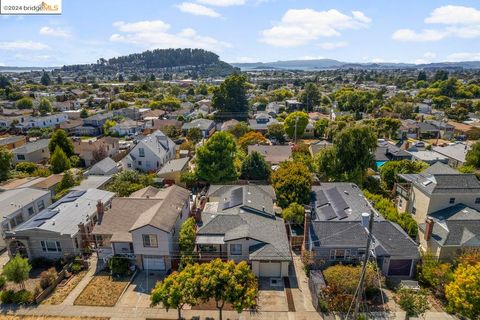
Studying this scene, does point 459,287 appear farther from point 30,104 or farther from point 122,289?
point 30,104

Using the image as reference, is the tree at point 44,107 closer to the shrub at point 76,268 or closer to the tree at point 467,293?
the shrub at point 76,268

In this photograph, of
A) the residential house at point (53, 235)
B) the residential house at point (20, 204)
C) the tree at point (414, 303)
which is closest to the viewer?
the tree at point (414, 303)

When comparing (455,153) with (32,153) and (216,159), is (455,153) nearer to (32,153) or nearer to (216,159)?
(216,159)

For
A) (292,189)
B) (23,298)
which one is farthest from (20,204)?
(292,189)

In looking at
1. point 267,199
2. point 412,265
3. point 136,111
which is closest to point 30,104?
point 136,111

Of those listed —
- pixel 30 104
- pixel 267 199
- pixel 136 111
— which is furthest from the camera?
pixel 30 104

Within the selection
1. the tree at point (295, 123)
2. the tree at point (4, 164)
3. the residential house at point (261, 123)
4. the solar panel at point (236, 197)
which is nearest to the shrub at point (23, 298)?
the solar panel at point (236, 197)

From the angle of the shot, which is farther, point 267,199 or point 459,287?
point 267,199
